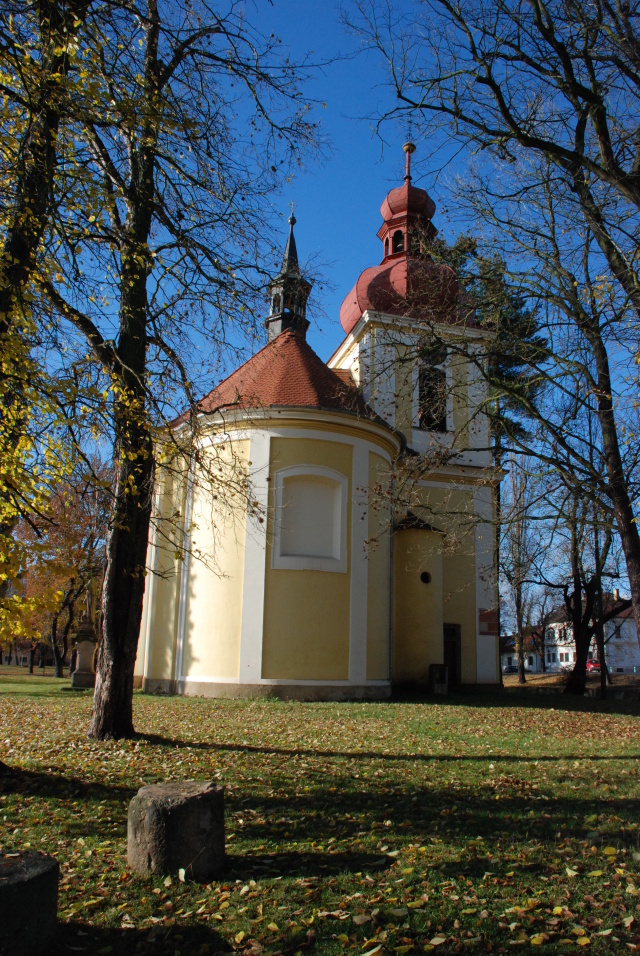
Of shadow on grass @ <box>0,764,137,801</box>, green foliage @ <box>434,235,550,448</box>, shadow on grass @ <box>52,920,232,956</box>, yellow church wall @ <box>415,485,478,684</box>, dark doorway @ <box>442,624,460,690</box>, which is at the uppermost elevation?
green foliage @ <box>434,235,550,448</box>

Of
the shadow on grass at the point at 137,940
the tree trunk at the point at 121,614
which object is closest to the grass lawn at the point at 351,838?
the shadow on grass at the point at 137,940

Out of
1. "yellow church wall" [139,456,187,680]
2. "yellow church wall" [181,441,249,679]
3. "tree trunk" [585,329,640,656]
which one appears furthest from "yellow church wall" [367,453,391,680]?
"tree trunk" [585,329,640,656]

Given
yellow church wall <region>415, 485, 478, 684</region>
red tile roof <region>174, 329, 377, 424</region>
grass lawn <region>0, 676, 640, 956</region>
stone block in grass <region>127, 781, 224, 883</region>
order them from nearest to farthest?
1. grass lawn <region>0, 676, 640, 956</region>
2. stone block in grass <region>127, 781, 224, 883</region>
3. red tile roof <region>174, 329, 377, 424</region>
4. yellow church wall <region>415, 485, 478, 684</region>

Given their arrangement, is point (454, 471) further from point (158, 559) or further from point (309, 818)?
point (309, 818)

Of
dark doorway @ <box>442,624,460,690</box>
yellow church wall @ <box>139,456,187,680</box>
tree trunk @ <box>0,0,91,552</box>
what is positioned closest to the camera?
tree trunk @ <box>0,0,91,552</box>

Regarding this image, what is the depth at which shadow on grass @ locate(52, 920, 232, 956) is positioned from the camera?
336 cm

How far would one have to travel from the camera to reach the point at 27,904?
315 centimetres

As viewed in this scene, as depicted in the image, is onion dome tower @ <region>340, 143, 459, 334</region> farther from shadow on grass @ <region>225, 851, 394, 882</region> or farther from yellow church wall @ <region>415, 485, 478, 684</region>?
shadow on grass @ <region>225, 851, 394, 882</region>

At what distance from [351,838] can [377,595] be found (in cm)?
1162

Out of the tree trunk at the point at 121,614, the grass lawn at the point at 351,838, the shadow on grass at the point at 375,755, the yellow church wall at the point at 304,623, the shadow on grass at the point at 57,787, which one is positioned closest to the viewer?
the grass lawn at the point at 351,838

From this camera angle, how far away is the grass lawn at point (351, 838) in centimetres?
354

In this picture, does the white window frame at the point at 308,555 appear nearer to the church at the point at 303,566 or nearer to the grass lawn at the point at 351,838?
the church at the point at 303,566

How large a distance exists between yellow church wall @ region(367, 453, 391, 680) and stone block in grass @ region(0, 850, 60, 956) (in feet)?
42.0

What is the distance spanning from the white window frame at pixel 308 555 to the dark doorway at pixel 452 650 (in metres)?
6.66
